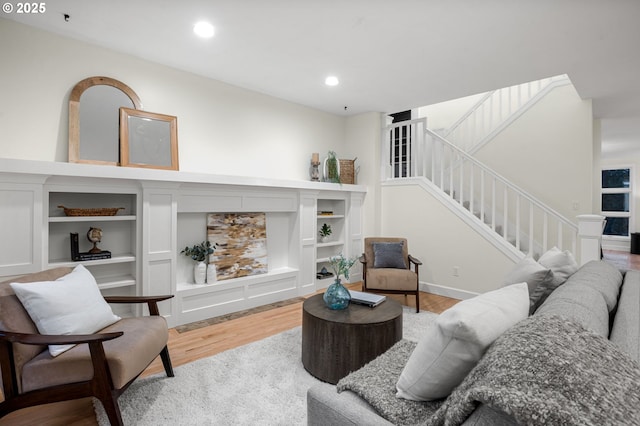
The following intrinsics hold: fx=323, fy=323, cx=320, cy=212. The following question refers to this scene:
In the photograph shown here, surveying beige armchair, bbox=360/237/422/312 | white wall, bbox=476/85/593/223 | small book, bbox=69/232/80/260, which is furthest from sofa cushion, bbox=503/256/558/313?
small book, bbox=69/232/80/260

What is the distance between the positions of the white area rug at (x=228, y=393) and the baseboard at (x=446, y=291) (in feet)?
8.86

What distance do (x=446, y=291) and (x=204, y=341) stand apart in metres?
3.30

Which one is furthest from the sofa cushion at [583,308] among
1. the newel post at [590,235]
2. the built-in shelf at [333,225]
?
the built-in shelf at [333,225]

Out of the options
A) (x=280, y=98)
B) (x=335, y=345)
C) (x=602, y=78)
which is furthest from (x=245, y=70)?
(x=602, y=78)

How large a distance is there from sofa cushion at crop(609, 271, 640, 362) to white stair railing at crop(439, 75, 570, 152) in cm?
395

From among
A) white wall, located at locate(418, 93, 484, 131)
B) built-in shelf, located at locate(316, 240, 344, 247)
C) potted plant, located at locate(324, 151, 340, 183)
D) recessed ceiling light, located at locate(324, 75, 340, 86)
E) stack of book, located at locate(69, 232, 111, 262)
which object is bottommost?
built-in shelf, located at locate(316, 240, 344, 247)

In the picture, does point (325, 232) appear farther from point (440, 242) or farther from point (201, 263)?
point (201, 263)

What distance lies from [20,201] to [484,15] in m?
3.92

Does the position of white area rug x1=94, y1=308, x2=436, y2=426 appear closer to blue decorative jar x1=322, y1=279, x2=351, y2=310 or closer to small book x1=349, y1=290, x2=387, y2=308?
blue decorative jar x1=322, y1=279, x2=351, y2=310

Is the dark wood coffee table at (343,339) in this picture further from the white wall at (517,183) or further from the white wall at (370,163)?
the white wall at (370,163)

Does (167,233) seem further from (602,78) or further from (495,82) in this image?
(602,78)

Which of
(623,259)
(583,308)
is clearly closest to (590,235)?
(583,308)

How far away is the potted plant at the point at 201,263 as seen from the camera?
3689mm

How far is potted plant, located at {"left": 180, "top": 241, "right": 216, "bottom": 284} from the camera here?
12.1ft
